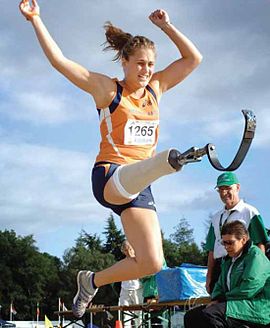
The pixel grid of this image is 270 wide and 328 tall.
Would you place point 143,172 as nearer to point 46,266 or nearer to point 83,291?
point 83,291

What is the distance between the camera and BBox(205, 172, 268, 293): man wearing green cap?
253 inches

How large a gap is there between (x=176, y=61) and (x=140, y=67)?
1.60 ft

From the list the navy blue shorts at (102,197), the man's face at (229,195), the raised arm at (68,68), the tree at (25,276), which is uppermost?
the tree at (25,276)

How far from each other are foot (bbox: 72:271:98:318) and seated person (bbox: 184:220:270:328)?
0.80 metres

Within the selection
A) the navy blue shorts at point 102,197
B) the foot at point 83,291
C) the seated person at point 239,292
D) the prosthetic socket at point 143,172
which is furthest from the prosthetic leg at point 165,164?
the seated person at point 239,292

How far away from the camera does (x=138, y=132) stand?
483 cm

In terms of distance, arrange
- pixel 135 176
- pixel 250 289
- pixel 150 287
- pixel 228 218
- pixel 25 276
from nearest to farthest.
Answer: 1. pixel 135 176
2. pixel 250 289
3. pixel 228 218
4. pixel 150 287
5. pixel 25 276

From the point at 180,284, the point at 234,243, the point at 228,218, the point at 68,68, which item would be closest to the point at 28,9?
the point at 68,68

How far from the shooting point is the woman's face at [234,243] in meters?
5.70

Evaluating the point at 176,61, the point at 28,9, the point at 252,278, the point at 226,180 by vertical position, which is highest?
the point at 28,9

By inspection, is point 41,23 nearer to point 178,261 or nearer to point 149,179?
point 149,179

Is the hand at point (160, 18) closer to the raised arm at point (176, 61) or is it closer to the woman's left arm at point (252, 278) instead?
the raised arm at point (176, 61)

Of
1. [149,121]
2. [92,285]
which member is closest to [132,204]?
[149,121]

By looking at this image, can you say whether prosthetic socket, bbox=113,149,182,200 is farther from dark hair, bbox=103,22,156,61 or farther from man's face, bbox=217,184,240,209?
man's face, bbox=217,184,240,209
